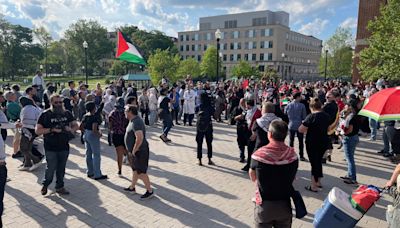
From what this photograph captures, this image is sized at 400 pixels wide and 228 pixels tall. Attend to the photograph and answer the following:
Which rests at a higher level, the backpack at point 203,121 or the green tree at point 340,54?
the green tree at point 340,54

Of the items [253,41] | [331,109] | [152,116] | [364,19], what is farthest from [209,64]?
[331,109]

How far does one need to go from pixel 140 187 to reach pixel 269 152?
4157mm

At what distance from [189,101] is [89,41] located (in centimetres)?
8682

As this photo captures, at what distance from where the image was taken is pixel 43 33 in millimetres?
83750

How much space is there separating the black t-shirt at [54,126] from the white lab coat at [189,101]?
8.40 metres

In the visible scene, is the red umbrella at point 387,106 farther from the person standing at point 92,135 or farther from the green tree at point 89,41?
the green tree at point 89,41

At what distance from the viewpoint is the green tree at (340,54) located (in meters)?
55.0

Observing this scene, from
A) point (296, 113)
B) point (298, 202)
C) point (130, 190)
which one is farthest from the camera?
point (296, 113)

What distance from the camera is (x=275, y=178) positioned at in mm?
3148

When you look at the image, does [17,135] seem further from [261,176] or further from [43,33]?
[43,33]

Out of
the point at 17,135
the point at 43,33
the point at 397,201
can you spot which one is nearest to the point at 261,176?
the point at 397,201

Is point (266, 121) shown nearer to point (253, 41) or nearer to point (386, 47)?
point (386, 47)

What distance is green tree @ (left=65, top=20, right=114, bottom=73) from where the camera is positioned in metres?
89.3

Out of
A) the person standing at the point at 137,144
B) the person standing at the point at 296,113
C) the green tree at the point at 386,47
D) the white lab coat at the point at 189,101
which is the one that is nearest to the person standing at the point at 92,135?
the person standing at the point at 137,144
